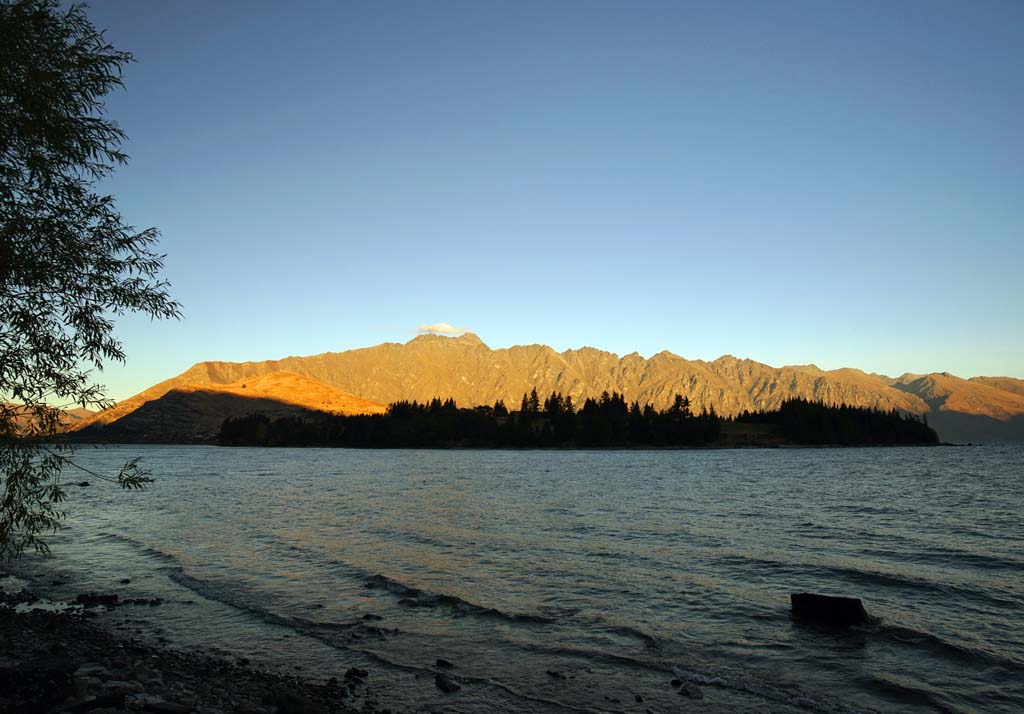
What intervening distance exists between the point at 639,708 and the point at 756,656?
652 cm

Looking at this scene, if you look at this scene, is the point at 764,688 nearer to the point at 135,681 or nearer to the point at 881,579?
the point at 881,579

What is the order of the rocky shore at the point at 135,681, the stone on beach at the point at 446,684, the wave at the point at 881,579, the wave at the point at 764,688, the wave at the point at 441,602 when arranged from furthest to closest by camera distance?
1. the wave at the point at 881,579
2. the wave at the point at 441,602
3. the stone on beach at the point at 446,684
4. the wave at the point at 764,688
5. the rocky shore at the point at 135,681

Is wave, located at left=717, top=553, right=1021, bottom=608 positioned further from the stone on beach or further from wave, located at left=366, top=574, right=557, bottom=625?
the stone on beach

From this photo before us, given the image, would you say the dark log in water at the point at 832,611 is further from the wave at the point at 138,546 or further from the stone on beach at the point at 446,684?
the wave at the point at 138,546

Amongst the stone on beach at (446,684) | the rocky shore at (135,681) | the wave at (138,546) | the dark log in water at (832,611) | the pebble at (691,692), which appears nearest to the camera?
the rocky shore at (135,681)

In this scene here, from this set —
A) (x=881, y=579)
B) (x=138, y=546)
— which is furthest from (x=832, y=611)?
(x=138, y=546)

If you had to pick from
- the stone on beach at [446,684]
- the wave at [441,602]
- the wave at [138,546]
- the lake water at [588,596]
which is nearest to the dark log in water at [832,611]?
the lake water at [588,596]

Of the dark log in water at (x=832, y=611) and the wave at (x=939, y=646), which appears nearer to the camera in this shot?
the wave at (x=939, y=646)

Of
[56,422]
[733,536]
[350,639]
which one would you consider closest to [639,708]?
[350,639]

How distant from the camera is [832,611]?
2455 cm

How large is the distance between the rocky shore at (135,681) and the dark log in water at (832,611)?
17.7 metres

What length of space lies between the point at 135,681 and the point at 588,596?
18462 millimetres

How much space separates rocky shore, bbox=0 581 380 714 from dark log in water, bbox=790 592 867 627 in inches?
695

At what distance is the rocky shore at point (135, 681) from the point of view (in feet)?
50.2
